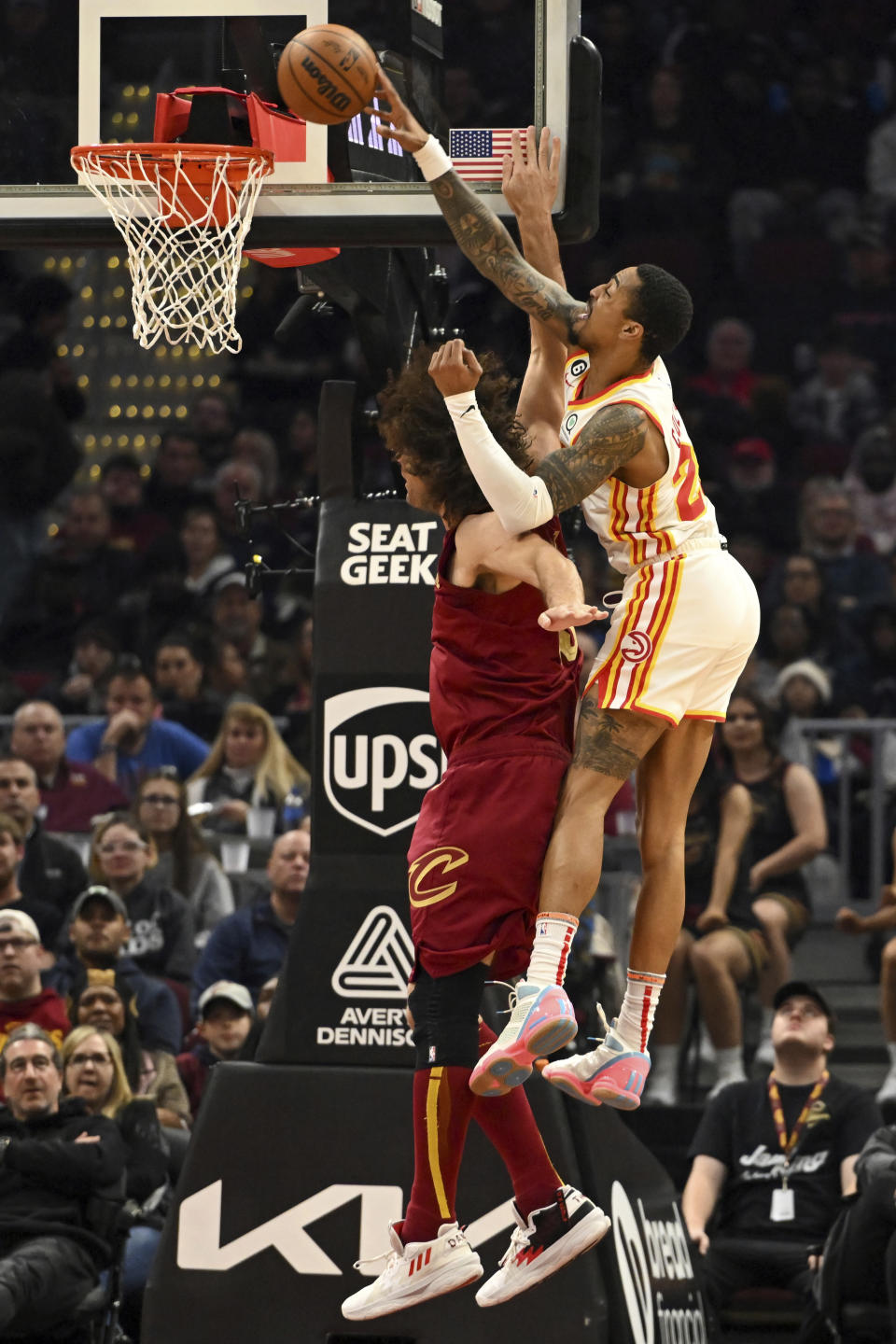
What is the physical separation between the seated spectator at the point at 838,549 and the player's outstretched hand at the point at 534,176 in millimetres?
7043

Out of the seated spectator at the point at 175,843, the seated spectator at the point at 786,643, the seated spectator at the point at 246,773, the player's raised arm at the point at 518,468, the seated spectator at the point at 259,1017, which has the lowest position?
the seated spectator at the point at 259,1017

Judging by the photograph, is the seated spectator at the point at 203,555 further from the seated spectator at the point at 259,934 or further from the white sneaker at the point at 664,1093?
the white sneaker at the point at 664,1093

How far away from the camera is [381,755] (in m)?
7.29

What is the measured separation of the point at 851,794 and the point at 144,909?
11.8 feet

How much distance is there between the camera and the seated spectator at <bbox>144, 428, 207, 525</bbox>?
1405cm

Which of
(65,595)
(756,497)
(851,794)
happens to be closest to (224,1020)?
(851,794)

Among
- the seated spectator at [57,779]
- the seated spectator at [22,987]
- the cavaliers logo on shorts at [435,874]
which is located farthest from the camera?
the seated spectator at [57,779]

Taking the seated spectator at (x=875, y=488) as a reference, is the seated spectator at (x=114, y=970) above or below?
below

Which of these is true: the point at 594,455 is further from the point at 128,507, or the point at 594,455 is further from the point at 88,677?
the point at 128,507

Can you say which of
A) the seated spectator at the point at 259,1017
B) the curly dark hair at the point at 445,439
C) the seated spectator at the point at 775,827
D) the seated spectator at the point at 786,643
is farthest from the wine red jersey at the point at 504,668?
the seated spectator at the point at 786,643

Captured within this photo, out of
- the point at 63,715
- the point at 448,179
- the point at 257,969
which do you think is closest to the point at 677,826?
the point at 448,179

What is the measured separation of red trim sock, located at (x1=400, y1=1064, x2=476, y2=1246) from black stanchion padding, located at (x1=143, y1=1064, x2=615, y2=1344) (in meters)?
1.19

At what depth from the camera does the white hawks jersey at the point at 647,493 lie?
568cm

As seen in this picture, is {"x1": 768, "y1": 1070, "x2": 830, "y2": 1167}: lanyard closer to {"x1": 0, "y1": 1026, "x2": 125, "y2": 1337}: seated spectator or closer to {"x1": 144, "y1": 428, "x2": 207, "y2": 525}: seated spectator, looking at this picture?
{"x1": 0, "y1": 1026, "x2": 125, "y2": 1337}: seated spectator
